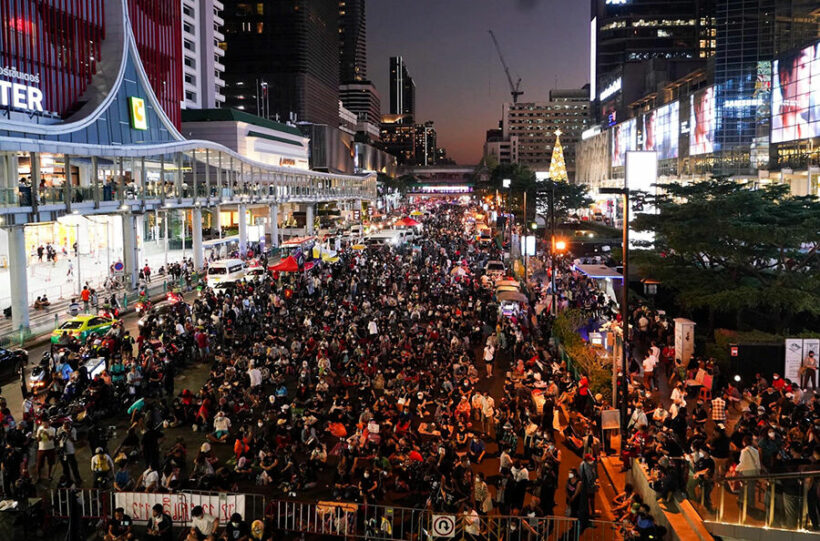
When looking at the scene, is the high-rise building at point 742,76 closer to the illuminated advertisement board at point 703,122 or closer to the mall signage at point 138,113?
the illuminated advertisement board at point 703,122

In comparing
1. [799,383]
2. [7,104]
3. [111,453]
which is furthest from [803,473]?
[7,104]

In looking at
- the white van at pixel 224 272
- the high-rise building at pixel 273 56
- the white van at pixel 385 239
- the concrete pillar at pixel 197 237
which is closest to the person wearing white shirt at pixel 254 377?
the white van at pixel 224 272

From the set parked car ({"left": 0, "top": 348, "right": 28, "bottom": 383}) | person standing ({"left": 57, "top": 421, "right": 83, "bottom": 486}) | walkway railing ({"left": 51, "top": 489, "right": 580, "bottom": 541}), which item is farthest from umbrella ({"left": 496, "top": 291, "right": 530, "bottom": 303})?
person standing ({"left": 57, "top": 421, "right": 83, "bottom": 486})

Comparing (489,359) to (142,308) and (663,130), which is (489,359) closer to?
(142,308)

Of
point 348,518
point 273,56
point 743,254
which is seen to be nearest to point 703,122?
point 743,254

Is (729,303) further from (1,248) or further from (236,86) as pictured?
(236,86)

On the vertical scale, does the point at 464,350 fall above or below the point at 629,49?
below

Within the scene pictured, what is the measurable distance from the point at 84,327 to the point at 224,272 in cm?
1258

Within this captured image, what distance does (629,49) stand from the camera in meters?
150

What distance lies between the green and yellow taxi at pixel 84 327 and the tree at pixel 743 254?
20.4m

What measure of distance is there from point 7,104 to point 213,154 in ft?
53.9

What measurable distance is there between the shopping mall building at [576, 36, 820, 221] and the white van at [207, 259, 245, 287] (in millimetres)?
28003

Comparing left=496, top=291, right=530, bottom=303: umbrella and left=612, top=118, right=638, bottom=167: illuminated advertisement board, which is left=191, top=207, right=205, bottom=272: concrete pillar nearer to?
left=496, top=291, right=530, bottom=303: umbrella

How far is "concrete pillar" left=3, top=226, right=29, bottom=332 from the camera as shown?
87.2 ft
